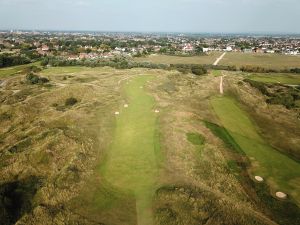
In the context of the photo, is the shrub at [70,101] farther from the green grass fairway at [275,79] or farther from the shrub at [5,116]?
the green grass fairway at [275,79]

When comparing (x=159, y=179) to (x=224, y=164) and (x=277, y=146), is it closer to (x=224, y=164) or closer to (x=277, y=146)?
(x=224, y=164)

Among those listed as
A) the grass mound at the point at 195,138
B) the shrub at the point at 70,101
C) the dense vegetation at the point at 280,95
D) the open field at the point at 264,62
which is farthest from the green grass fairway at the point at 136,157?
the open field at the point at 264,62

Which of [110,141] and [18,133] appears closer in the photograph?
[110,141]

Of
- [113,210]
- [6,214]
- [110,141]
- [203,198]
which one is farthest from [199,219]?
[110,141]

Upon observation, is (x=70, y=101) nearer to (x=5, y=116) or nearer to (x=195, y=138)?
(x=5, y=116)

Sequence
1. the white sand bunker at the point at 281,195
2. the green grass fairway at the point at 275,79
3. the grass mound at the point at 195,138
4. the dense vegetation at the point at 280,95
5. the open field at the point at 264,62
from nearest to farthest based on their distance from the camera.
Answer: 1. the white sand bunker at the point at 281,195
2. the grass mound at the point at 195,138
3. the dense vegetation at the point at 280,95
4. the green grass fairway at the point at 275,79
5. the open field at the point at 264,62

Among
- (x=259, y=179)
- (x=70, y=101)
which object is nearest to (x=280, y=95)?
(x=70, y=101)
